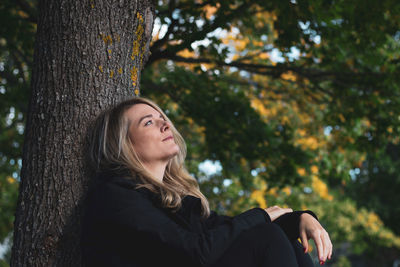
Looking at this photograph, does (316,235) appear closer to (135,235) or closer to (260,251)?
(260,251)

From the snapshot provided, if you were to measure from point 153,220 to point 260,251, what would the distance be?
0.55 metres

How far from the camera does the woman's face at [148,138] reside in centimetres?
243

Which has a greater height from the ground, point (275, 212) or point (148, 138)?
point (148, 138)

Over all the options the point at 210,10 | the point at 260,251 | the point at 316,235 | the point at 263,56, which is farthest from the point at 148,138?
the point at 210,10

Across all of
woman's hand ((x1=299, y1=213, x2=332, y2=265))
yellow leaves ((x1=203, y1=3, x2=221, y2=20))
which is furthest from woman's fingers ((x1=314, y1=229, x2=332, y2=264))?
yellow leaves ((x1=203, y1=3, x2=221, y2=20))

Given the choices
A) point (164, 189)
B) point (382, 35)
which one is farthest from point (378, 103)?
point (164, 189)

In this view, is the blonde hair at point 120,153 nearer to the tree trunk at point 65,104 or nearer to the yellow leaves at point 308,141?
the tree trunk at point 65,104

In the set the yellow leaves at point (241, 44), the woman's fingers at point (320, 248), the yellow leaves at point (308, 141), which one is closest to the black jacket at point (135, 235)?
the woman's fingers at point (320, 248)

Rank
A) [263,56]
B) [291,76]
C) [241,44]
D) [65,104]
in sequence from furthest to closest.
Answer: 1. [241,44]
2. [263,56]
3. [291,76]
4. [65,104]

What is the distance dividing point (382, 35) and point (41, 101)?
337 cm

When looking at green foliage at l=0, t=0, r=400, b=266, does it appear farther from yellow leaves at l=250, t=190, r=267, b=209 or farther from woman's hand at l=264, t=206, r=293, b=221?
woman's hand at l=264, t=206, r=293, b=221

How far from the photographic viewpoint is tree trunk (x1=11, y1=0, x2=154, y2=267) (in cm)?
224

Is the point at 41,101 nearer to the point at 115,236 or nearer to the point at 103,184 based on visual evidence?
the point at 103,184

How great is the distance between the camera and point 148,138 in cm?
245
